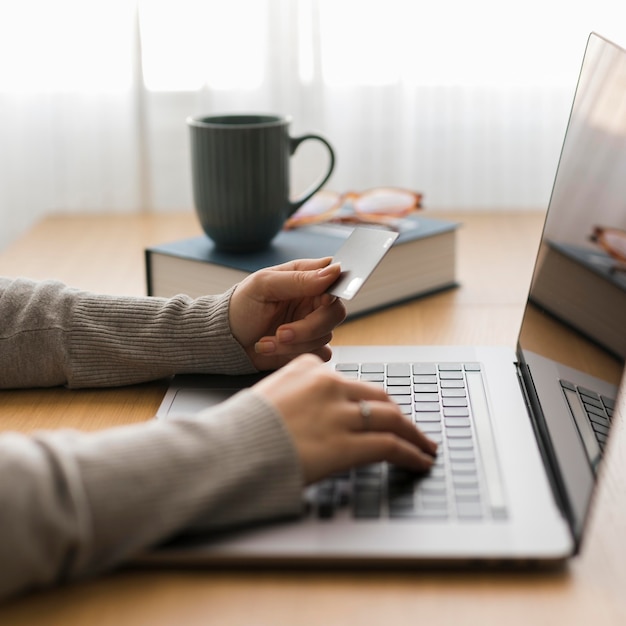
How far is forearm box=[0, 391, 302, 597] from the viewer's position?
487 mm

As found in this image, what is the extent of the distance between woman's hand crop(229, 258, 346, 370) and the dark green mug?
23 cm

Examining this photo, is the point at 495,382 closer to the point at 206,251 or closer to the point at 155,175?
the point at 206,251

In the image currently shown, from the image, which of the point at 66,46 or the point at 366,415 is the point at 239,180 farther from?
the point at 66,46

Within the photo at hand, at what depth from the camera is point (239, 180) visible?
1030 millimetres

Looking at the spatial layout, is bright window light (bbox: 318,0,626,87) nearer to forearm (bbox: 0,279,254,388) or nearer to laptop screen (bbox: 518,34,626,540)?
laptop screen (bbox: 518,34,626,540)

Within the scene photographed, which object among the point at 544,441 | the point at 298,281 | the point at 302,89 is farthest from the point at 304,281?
the point at 302,89

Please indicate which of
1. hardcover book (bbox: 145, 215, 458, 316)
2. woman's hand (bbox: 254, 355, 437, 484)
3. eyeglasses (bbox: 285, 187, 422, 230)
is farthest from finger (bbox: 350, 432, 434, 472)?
eyeglasses (bbox: 285, 187, 422, 230)

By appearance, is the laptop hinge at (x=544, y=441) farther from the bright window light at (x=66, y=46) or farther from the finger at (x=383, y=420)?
the bright window light at (x=66, y=46)

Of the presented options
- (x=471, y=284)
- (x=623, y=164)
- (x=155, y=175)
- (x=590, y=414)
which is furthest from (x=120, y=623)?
(x=155, y=175)

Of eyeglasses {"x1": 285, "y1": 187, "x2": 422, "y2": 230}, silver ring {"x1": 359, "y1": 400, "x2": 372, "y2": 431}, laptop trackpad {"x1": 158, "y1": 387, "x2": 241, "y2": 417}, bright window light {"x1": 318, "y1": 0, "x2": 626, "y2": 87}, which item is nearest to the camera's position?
silver ring {"x1": 359, "y1": 400, "x2": 372, "y2": 431}

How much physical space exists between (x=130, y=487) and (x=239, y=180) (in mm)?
578

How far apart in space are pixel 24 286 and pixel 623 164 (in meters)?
0.54

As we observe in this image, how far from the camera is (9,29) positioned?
1643 millimetres

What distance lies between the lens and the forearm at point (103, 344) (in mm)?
803
